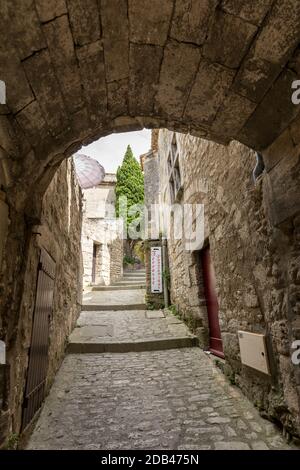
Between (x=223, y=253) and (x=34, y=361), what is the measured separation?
2.38m

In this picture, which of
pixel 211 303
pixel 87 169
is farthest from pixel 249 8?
pixel 87 169

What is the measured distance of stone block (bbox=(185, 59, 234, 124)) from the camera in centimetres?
159

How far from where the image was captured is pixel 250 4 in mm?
1275

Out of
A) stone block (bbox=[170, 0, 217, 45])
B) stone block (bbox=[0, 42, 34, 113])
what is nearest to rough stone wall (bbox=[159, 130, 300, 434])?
stone block (bbox=[170, 0, 217, 45])

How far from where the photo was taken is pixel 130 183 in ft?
60.7

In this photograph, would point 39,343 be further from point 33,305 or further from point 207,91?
point 207,91

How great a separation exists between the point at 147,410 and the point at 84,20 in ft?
10.5

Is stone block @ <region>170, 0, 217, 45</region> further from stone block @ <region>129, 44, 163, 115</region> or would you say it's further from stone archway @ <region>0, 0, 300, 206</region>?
stone block @ <region>129, 44, 163, 115</region>

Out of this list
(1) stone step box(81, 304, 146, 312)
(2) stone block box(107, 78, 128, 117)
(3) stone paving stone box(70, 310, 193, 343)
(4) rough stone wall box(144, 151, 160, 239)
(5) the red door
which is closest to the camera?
(2) stone block box(107, 78, 128, 117)

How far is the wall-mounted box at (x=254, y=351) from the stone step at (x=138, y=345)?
196cm

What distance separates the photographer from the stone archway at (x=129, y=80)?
4.21 feet

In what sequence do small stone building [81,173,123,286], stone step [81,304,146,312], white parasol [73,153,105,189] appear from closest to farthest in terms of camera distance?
stone step [81,304,146,312]
white parasol [73,153,105,189]
small stone building [81,173,123,286]

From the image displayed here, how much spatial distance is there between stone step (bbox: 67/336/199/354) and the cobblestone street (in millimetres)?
72
